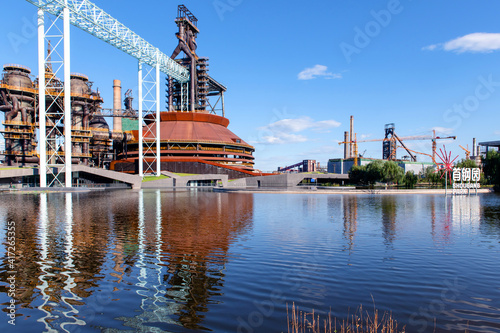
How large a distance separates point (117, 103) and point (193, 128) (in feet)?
83.2

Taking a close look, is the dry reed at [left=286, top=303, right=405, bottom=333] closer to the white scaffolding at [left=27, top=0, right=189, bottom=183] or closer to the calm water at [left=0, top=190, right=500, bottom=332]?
the calm water at [left=0, top=190, right=500, bottom=332]

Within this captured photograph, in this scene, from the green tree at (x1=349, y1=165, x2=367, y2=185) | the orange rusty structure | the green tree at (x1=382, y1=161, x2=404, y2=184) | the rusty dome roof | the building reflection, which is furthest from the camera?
the rusty dome roof

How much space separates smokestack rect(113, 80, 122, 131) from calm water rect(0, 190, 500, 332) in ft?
299

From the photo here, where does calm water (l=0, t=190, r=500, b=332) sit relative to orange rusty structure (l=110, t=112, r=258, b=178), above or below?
below

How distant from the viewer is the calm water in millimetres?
8281

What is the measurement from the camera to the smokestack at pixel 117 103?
105575 millimetres

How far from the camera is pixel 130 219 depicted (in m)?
25.5

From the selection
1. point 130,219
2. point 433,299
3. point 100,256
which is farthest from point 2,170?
point 433,299

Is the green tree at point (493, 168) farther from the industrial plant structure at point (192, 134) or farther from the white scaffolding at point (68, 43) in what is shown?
the white scaffolding at point (68, 43)

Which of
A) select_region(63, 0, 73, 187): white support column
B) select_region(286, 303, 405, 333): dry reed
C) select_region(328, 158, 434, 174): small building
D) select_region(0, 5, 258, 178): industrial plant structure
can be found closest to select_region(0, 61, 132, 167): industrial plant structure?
select_region(0, 5, 258, 178): industrial plant structure

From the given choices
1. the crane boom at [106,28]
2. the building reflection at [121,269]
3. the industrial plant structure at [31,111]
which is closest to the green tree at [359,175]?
the crane boom at [106,28]

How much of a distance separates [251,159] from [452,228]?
92.1 meters

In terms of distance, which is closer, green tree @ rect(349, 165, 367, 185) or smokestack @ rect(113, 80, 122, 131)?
green tree @ rect(349, 165, 367, 185)

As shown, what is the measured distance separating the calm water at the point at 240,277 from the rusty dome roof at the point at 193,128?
81.8 metres
